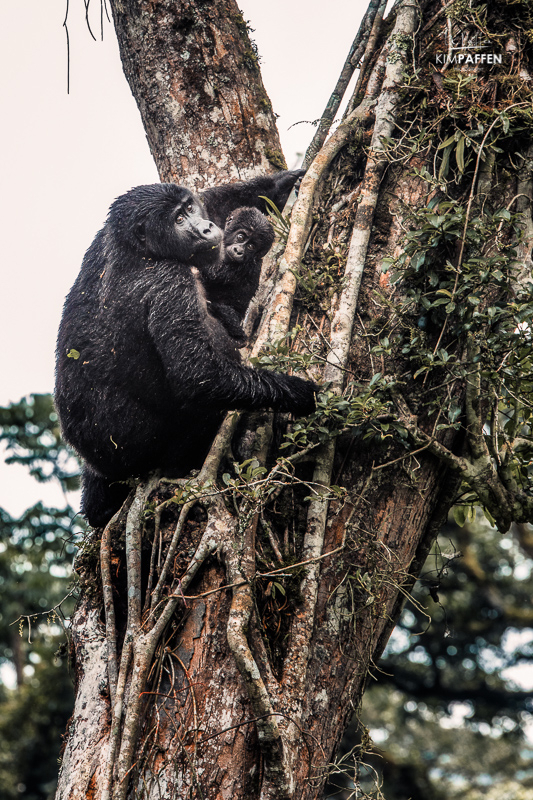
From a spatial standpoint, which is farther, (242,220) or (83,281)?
(242,220)

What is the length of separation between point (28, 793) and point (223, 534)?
10541mm

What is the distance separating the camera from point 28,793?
11070mm

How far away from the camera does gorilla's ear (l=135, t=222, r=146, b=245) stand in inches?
170

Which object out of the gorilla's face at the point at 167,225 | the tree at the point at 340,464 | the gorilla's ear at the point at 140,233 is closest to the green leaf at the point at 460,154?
the tree at the point at 340,464

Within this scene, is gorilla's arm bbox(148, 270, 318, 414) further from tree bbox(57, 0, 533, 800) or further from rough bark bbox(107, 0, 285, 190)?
rough bark bbox(107, 0, 285, 190)

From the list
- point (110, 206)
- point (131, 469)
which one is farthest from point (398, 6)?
point (131, 469)

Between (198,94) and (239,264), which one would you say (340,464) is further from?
(198,94)

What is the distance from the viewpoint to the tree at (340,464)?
2762mm

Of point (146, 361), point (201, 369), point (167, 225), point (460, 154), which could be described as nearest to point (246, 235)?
point (167, 225)

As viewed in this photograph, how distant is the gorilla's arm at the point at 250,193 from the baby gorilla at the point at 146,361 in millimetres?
237

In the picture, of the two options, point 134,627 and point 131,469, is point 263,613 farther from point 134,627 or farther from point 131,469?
point 131,469

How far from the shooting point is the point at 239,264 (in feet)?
15.5

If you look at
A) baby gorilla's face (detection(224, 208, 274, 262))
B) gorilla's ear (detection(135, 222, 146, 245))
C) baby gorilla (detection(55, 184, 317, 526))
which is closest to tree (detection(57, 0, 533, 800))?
baby gorilla (detection(55, 184, 317, 526))

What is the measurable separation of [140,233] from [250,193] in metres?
0.85
